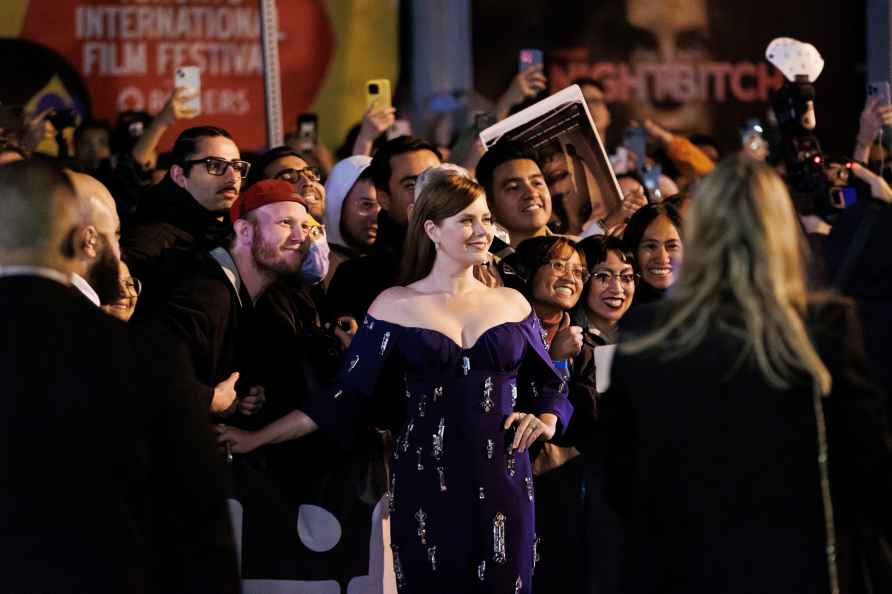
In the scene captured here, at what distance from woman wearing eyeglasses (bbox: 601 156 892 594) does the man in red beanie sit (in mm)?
2065

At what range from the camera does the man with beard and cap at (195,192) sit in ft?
21.1

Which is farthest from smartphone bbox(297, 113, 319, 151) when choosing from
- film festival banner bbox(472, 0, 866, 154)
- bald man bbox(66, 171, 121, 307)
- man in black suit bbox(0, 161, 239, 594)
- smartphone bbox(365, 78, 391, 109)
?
man in black suit bbox(0, 161, 239, 594)

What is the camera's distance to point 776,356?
12.0 ft

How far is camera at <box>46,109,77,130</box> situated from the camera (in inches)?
296

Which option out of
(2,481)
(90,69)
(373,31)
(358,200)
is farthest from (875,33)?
(2,481)

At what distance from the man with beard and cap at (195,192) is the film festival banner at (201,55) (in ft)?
11.2

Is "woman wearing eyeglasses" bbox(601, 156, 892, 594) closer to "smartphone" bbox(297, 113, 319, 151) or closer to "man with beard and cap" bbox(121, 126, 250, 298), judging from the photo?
"man with beard and cap" bbox(121, 126, 250, 298)

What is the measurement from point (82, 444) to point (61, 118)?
4.31 m

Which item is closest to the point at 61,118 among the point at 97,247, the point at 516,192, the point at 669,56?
the point at 516,192

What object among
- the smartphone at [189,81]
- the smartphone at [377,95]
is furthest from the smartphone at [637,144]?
the smartphone at [189,81]

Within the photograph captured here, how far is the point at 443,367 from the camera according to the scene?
17.8 ft

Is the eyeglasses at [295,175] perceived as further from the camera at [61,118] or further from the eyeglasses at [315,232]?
the camera at [61,118]

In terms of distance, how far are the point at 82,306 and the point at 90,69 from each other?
701cm

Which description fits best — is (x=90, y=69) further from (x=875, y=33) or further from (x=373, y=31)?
(x=875, y=33)
